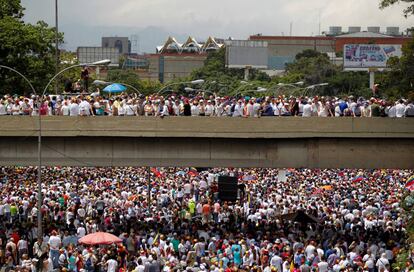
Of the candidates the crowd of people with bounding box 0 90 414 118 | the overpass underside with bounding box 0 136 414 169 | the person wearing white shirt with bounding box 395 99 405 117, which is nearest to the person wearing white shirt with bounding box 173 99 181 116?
the crowd of people with bounding box 0 90 414 118

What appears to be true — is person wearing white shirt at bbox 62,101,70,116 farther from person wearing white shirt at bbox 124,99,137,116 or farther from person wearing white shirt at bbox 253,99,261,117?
person wearing white shirt at bbox 253,99,261,117

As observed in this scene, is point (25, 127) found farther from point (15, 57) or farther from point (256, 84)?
point (256, 84)

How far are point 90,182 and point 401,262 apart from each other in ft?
108

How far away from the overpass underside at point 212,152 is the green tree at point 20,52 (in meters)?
33.6

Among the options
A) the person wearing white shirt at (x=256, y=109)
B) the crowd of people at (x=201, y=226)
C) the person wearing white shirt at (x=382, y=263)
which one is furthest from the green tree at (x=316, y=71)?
the person wearing white shirt at (x=382, y=263)

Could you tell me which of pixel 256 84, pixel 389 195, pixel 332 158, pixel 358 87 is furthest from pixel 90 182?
pixel 358 87

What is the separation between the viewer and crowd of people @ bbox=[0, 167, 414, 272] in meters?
32.0

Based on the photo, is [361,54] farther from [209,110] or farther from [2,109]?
[2,109]

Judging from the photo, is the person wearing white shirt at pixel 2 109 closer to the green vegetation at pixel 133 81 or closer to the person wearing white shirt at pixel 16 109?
the person wearing white shirt at pixel 16 109

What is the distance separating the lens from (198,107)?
3984 cm

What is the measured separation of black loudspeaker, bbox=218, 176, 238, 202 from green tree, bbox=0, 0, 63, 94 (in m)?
29.9

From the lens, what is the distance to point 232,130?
126 feet

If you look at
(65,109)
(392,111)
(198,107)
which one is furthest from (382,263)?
(65,109)

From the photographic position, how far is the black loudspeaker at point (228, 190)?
4522 cm
